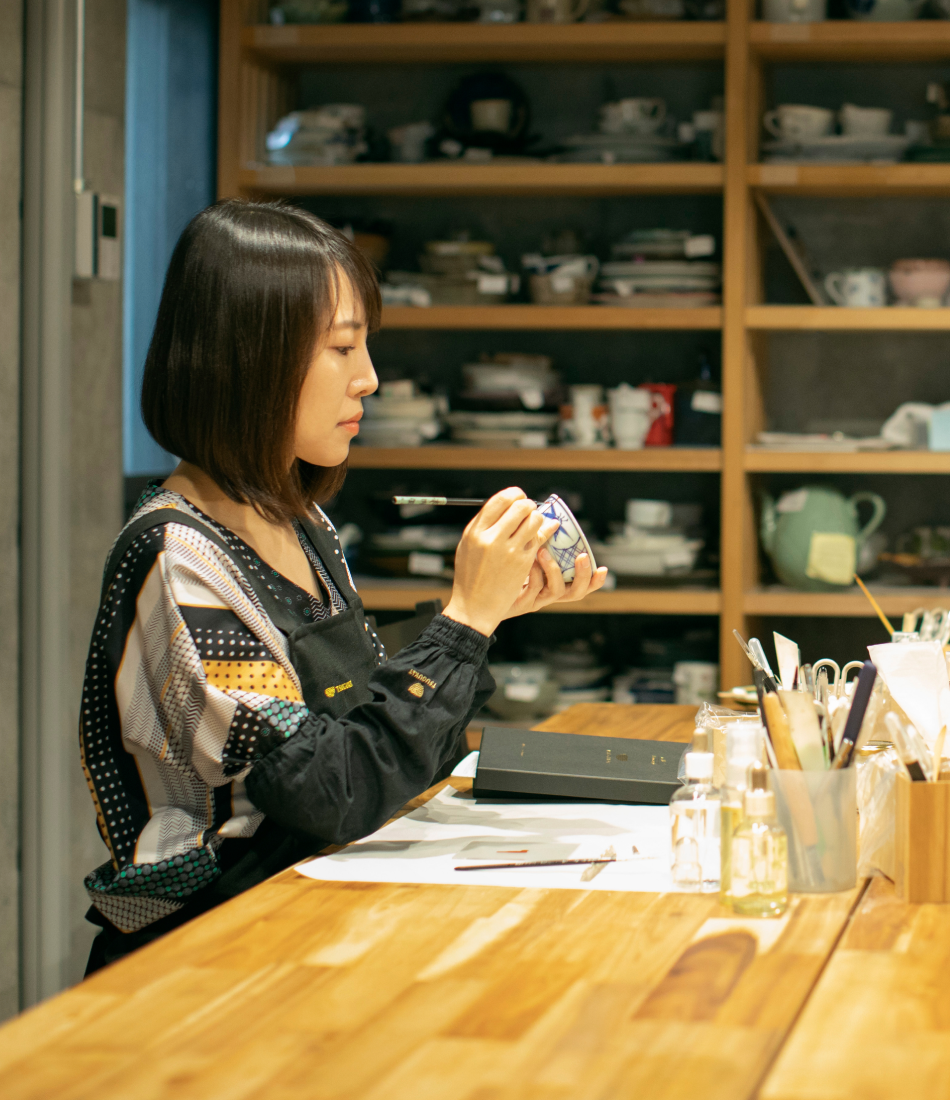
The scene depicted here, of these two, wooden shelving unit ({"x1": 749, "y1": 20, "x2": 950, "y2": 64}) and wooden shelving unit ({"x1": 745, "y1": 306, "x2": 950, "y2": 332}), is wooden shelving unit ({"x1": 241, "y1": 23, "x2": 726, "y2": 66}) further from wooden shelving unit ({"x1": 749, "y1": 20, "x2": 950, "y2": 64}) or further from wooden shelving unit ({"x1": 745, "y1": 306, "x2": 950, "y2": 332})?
wooden shelving unit ({"x1": 745, "y1": 306, "x2": 950, "y2": 332})

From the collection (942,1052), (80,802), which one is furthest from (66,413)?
(942,1052)

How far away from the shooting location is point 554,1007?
81 centimetres

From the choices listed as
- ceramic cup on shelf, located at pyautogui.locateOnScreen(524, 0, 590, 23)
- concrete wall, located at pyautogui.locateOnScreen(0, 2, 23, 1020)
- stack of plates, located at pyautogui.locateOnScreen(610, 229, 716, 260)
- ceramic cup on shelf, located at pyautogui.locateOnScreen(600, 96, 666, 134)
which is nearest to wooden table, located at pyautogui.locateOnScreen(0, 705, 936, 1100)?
concrete wall, located at pyautogui.locateOnScreen(0, 2, 23, 1020)

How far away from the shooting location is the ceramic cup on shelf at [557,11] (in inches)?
120

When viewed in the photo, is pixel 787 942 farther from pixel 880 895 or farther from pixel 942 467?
pixel 942 467

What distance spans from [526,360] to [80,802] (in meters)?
1.52

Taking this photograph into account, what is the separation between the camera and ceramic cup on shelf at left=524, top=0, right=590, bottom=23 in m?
3.05

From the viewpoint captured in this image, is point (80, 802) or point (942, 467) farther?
point (942, 467)

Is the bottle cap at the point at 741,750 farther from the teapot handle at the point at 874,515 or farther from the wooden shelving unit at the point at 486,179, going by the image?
the wooden shelving unit at the point at 486,179

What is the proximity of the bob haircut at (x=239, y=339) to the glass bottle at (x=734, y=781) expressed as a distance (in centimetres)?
54

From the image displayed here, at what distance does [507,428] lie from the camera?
10.3ft

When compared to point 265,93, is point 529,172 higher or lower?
lower

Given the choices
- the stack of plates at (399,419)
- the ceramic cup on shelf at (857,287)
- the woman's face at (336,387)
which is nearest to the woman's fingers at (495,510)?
the woman's face at (336,387)

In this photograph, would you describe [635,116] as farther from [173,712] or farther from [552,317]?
[173,712]
